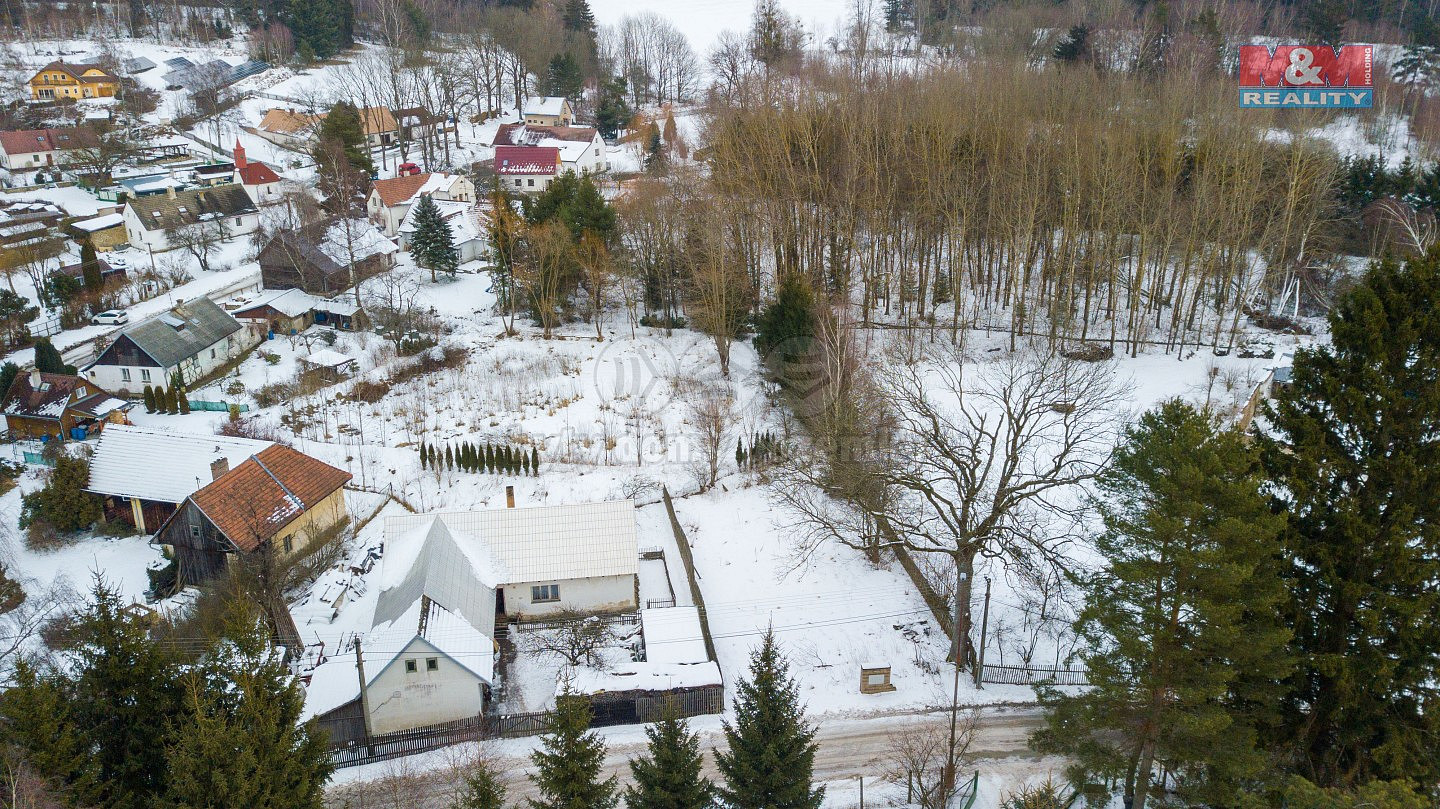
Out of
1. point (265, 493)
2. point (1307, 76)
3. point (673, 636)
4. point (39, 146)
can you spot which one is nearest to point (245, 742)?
point (673, 636)

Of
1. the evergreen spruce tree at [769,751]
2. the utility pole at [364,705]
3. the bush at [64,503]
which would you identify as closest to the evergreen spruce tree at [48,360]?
the bush at [64,503]

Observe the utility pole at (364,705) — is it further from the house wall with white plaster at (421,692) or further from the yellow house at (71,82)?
the yellow house at (71,82)

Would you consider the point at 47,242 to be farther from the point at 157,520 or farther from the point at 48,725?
the point at 48,725

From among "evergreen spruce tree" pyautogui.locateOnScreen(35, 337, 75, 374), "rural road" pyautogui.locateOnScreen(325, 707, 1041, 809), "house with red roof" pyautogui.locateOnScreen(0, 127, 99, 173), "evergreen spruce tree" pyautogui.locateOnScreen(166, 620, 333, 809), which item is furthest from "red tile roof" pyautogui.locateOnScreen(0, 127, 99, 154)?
"evergreen spruce tree" pyautogui.locateOnScreen(166, 620, 333, 809)

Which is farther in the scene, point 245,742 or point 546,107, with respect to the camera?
point 546,107

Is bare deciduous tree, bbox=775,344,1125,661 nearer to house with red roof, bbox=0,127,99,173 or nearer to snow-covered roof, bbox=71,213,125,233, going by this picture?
snow-covered roof, bbox=71,213,125,233

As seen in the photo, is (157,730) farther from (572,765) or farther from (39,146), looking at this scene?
(39,146)
